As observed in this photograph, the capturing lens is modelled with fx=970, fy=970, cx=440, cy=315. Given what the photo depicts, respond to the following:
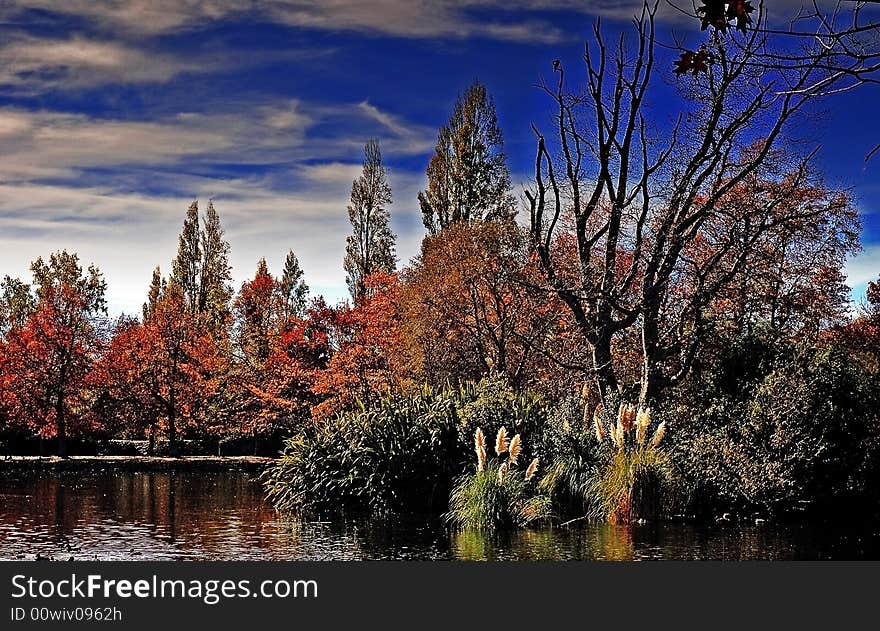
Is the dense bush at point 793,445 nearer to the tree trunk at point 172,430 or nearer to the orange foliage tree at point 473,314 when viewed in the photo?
the orange foliage tree at point 473,314

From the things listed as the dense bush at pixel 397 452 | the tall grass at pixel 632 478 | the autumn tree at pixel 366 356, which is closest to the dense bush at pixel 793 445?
the tall grass at pixel 632 478

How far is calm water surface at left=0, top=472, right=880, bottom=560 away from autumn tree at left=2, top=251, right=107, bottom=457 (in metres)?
16.6

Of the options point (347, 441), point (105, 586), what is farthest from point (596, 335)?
point (105, 586)

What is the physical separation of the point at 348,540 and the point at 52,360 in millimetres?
23988

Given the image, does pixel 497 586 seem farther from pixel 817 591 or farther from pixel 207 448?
pixel 207 448

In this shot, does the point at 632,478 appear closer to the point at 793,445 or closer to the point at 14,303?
the point at 793,445

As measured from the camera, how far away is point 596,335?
1861 cm

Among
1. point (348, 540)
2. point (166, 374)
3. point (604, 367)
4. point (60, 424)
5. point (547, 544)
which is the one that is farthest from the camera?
point (166, 374)

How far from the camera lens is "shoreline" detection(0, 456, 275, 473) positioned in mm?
30172

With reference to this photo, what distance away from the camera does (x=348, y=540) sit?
12398 millimetres

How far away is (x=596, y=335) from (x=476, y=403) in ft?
12.6

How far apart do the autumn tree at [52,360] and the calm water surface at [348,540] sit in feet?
54.3

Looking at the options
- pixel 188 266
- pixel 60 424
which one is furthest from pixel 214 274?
pixel 60 424

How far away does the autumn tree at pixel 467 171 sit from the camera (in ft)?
110
